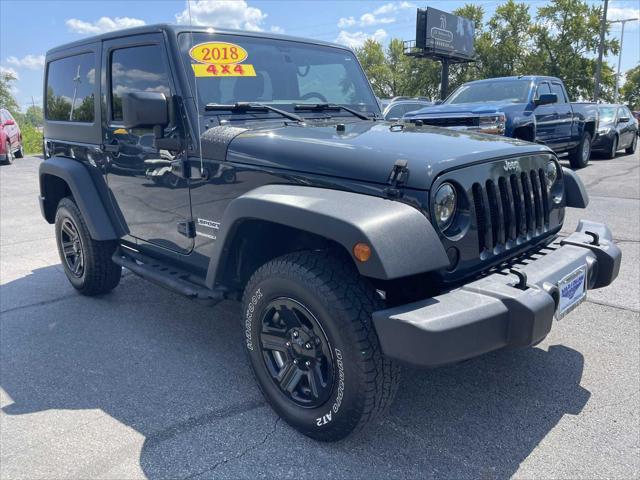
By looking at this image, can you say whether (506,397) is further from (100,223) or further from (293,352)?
(100,223)

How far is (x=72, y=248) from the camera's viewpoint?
4.44m

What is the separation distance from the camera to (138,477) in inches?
88.2

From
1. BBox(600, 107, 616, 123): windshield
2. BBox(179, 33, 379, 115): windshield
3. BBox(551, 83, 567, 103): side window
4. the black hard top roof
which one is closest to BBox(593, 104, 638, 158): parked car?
BBox(600, 107, 616, 123): windshield

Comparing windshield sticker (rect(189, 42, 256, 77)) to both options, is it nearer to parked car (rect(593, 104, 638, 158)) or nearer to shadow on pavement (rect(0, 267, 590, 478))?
shadow on pavement (rect(0, 267, 590, 478))

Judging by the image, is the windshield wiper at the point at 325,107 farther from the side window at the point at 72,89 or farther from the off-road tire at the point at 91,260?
the off-road tire at the point at 91,260

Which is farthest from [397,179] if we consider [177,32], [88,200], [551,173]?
[88,200]

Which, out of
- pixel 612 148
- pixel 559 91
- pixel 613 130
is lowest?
pixel 612 148

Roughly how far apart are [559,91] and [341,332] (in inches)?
406

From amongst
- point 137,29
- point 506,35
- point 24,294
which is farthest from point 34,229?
point 506,35

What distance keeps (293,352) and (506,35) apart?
55.2m

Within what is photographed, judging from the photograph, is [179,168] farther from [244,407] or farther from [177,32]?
[244,407]

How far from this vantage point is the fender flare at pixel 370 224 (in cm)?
196

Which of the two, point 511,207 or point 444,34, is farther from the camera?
point 444,34

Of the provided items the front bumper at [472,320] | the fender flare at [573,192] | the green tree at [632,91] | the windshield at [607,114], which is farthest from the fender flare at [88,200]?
the green tree at [632,91]
